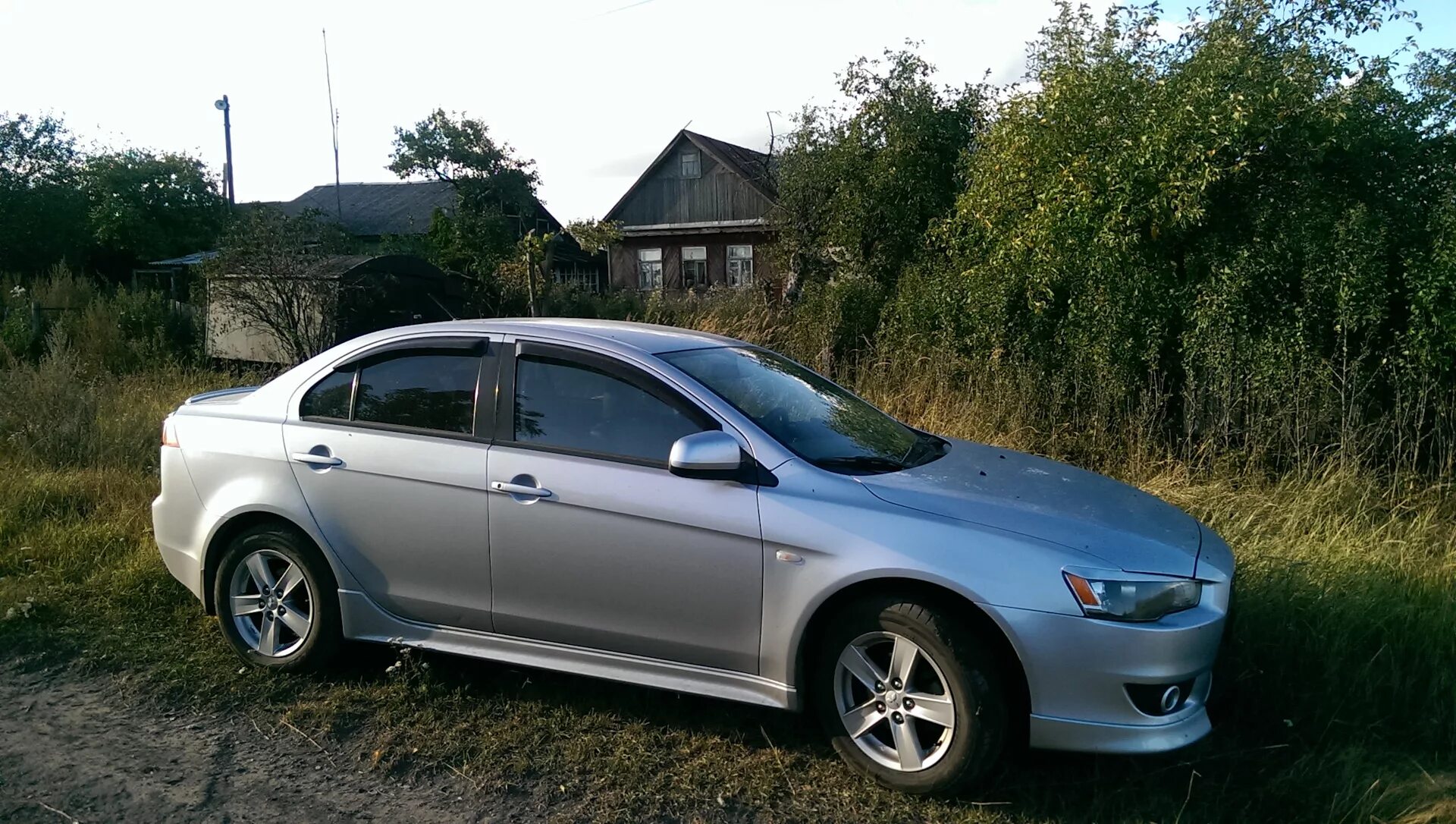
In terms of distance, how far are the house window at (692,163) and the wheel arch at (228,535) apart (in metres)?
27.1

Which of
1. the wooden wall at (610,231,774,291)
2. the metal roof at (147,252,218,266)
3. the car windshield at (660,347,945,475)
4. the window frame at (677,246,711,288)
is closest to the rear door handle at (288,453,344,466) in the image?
the car windshield at (660,347,945,475)

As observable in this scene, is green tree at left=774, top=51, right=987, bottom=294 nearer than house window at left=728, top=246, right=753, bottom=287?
Yes

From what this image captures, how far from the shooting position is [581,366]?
4082mm

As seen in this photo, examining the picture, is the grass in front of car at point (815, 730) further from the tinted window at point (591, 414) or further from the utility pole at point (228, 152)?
the utility pole at point (228, 152)

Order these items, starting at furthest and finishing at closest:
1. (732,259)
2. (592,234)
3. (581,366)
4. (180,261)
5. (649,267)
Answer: (649,267), (732,259), (180,261), (592,234), (581,366)

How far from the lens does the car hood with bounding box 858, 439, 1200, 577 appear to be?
131 inches

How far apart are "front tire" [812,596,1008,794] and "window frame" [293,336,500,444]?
172 cm

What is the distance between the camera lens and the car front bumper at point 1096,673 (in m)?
3.16

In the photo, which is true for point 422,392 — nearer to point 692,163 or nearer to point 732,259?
point 732,259

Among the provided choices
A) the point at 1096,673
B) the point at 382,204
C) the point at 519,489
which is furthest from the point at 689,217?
the point at 1096,673

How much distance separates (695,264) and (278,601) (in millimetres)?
26534

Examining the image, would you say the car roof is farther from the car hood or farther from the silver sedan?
the car hood

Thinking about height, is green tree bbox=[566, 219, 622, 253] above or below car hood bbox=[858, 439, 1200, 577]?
above

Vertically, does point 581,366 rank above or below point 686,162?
below
